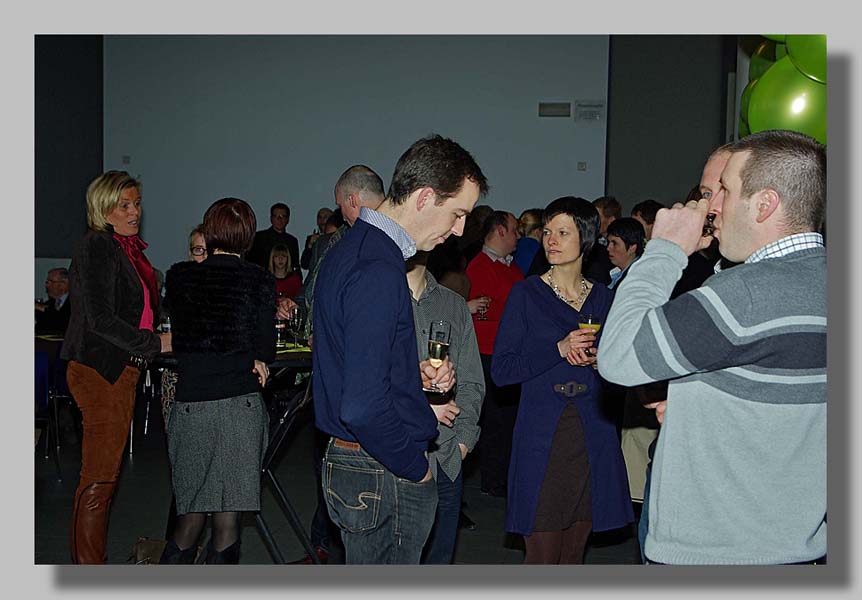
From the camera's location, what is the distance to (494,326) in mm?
5254

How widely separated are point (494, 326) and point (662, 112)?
616cm

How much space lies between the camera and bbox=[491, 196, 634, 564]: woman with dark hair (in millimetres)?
3117

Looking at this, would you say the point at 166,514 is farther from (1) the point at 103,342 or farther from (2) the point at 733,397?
(2) the point at 733,397

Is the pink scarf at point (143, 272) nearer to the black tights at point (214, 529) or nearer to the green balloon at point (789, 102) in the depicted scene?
the black tights at point (214, 529)

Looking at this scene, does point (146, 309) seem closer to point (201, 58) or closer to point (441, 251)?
point (441, 251)

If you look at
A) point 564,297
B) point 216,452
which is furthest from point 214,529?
point 564,297

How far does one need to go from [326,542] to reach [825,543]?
288 centimetres

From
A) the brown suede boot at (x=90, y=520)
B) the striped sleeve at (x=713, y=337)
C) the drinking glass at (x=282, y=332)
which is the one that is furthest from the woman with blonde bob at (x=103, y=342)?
the striped sleeve at (x=713, y=337)

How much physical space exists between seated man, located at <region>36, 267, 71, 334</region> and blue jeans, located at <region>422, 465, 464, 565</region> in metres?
4.19

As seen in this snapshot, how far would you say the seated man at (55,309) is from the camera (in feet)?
22.4

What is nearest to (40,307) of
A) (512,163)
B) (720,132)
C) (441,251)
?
(441,251)

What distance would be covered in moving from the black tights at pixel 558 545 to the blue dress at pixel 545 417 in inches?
1.9

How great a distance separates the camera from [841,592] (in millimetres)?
2076

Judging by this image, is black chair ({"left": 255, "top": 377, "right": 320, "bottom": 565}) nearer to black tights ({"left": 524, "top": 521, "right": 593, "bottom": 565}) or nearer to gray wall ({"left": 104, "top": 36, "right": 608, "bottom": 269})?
black tights ({"left": 524, "top": 521, "right": 593, "bottom": 565})
